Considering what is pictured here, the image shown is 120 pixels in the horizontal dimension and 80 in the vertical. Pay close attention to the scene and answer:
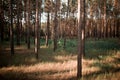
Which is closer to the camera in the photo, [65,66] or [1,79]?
[1,79]

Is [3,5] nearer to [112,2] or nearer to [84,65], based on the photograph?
[84,65]

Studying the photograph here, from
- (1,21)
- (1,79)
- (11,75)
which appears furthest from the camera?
(1,21)

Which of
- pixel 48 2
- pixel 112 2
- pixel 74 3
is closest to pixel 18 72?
pixel 48 2

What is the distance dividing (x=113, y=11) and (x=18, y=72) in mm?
52017

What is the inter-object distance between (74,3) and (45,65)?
41596 millimetres

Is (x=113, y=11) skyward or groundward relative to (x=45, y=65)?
skyward

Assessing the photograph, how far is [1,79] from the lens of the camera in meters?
10.3

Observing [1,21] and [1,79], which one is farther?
[1,21]

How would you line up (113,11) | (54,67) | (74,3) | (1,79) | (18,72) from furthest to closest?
(113,11) < (74,3) < (54,67) < (18,72) < (1,79)

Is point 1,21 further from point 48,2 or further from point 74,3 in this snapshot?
point 74,3

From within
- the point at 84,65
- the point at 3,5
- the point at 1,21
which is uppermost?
the point at 3,5

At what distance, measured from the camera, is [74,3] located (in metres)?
53.3

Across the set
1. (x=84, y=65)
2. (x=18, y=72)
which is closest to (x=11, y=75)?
(x=18, y=72)

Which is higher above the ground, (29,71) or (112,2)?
(112,2)
